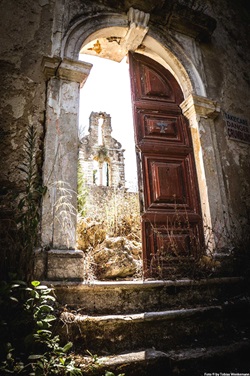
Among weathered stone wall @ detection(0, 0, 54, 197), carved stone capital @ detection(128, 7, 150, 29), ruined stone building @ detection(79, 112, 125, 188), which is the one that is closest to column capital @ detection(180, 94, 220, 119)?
carved stone capital @ detection(128, 7, 150, 29)

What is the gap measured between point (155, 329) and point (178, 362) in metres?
0.36

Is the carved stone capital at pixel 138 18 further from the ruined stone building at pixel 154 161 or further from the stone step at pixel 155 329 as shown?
the stone step at pixel 155 329

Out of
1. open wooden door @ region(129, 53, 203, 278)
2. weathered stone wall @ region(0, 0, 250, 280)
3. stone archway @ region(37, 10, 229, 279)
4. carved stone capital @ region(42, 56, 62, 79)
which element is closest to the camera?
stone archway @ region(37, 10, 229, 279)

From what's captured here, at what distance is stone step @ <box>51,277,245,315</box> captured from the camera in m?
2.47

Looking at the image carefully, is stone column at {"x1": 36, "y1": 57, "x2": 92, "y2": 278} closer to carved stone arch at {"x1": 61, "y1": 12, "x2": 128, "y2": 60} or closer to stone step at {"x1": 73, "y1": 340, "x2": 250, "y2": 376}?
carved stone arch at {"x1": 61, "y1": 12, "x2": 128, "y2": 60}

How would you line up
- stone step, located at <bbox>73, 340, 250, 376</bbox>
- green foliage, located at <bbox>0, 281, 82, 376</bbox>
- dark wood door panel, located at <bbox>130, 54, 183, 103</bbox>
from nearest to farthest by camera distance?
green foliage, located at <bbox>0, 281, 82, 376</bbox>, stone step, located at <bbox>73, 340, 250, 376</bbox>, dark wood door panel, located at <bbox>130, 54, 183, 103</bbox>

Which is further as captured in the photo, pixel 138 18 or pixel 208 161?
pixel 138 18

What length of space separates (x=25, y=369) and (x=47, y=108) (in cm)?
262

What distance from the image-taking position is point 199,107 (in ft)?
14.1

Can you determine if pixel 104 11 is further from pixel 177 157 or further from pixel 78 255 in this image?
pixel 78 255

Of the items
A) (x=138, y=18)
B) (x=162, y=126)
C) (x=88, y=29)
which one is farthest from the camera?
(x=138, y=18)

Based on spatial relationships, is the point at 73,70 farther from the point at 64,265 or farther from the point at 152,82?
the point at 64,265

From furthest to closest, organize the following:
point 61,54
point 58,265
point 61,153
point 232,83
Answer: point 232,83, point 61,54, point 61,153, point 58,265

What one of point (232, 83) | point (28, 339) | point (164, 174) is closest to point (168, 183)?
point (164, 174)
